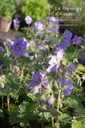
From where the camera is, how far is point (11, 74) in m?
2.04

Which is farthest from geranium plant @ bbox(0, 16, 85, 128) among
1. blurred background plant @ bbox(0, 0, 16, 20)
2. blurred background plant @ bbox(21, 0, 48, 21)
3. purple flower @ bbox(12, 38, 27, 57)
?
blurred background plant @ bbox(21, 0, 48, 21)

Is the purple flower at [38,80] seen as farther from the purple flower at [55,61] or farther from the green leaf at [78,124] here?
the green leaf at [78,124]

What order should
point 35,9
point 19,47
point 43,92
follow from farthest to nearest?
point 35,9 → point 19,47 → point 43,92

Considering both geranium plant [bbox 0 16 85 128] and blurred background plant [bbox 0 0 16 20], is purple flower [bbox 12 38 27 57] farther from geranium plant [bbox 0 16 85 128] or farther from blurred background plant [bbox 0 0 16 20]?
blurred background plant [bbox 0 0 16 20]

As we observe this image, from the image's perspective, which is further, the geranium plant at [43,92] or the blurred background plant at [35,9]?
the blurred background plant at [35,9]

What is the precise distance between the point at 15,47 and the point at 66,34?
30 cm

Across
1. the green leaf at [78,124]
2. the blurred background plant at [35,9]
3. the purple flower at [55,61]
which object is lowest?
the green leaf at [78,124]

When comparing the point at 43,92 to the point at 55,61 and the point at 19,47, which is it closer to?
the point at 55,61

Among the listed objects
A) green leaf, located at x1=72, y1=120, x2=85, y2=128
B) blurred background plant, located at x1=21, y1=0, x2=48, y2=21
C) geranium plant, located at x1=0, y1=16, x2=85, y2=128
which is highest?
blurred background plant, located at x1=21, y1=0, x2=48, y2=21

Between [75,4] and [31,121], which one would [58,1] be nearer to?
[75,4]

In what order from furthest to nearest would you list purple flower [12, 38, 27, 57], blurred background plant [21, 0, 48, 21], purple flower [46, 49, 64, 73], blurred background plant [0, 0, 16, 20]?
1. blurred background plant [21, 0, 48, 21]
2. blurred background plant [0, 0, 16, 20]
3. purple flower [12, 38, 27, 57]
4. purple flower [46, 49, 64, 73]

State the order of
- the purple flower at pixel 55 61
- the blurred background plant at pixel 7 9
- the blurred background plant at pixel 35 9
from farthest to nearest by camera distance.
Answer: the blurred background plant at pixel 35 9 → the blurred background plant at pixel 7 9 → the purple flower at pixel 55 61

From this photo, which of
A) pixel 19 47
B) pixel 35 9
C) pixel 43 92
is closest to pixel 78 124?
pixel 43 92

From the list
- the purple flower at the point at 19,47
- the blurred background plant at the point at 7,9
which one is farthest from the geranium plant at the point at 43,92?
the blurred background plant at the point at 7,9
